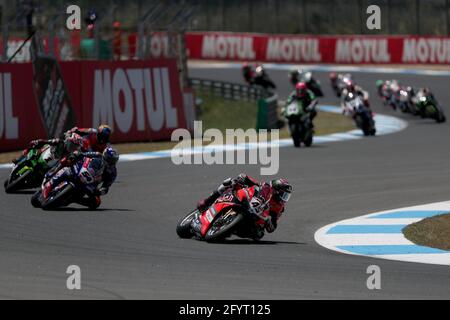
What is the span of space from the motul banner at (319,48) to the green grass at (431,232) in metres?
34.7

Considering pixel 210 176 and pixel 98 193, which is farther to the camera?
pixel 210 176

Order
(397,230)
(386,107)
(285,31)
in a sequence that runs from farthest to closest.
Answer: (285,31)
(386,107)
(397,230)

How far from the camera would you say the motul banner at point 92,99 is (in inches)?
947

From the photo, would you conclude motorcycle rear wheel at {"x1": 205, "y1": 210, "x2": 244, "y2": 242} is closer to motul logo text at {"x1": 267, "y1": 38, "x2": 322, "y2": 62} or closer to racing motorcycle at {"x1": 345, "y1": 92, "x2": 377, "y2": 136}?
racing motorcycle at {"x1": 345, "y1": 92, "x2": 377, "y2": 136}

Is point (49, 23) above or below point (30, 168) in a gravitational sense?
above

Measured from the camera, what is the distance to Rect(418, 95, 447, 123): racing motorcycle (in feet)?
108

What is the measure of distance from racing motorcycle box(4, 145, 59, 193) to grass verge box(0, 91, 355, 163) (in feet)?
24.4

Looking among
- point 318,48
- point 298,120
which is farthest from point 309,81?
point 298,120

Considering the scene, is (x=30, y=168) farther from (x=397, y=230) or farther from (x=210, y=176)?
(x=397, y=230)

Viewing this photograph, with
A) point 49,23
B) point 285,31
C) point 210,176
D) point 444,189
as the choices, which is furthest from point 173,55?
point 285,31

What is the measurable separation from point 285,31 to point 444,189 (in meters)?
38.6

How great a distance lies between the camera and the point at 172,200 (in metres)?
16.6

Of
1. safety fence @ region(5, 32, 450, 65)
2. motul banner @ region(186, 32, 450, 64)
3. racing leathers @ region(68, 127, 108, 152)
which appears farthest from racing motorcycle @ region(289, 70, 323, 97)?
racing leathers @ region(68, 127, 108, 152)

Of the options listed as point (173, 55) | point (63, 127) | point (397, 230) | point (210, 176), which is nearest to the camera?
point (397, 230)
